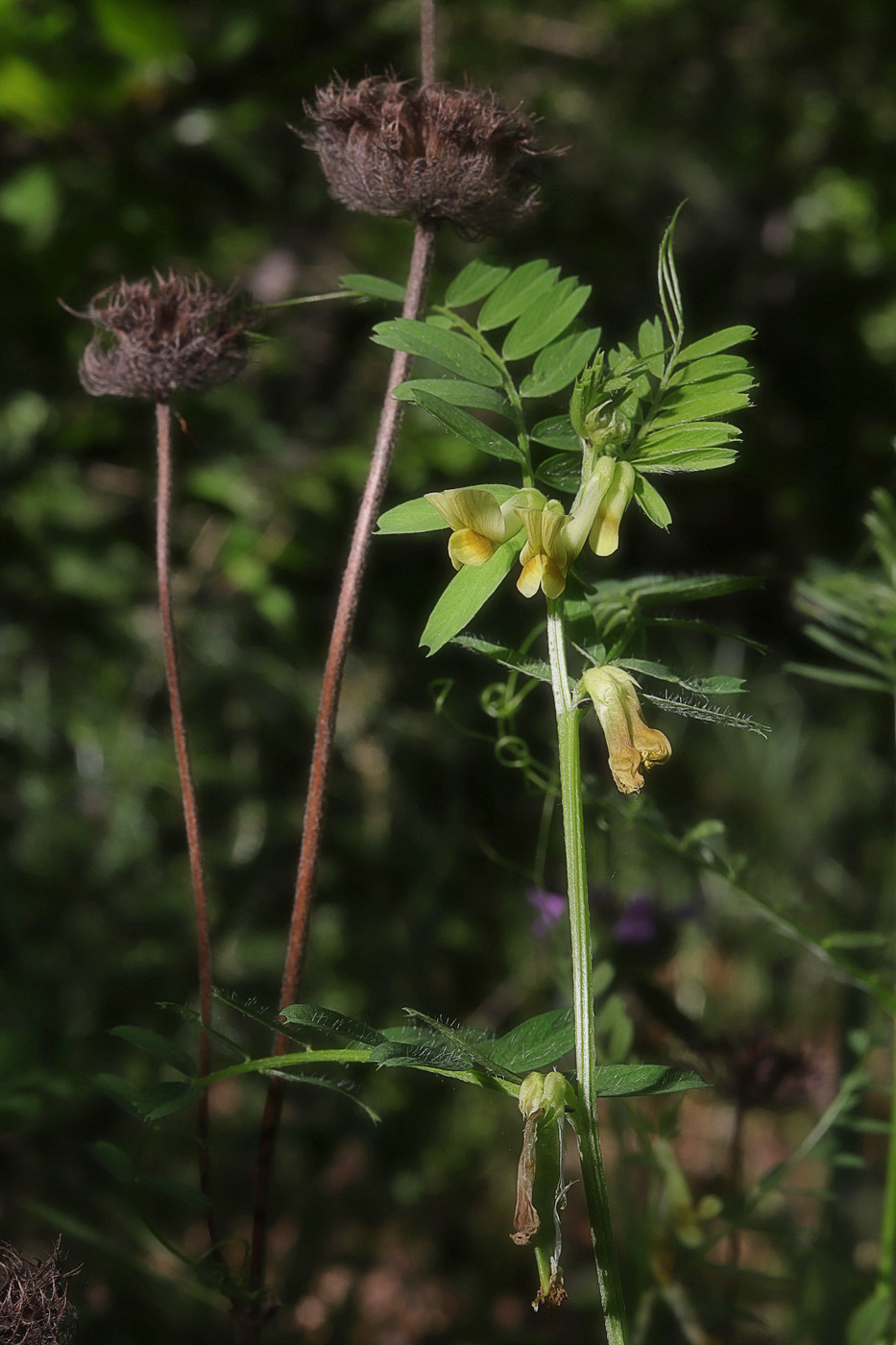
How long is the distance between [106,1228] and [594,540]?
3.46 ft

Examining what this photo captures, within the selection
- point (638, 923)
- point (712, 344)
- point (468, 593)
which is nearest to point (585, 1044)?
point (468, 593)

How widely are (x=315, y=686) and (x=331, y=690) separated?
4.11ft

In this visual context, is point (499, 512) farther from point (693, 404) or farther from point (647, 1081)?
point (647, 1081)

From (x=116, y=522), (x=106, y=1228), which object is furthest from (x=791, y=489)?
(x=106, y=1228)

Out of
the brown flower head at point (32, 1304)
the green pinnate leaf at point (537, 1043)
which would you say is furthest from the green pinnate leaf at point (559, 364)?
the brown flower head at point (32, 1304)

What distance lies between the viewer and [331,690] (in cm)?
50

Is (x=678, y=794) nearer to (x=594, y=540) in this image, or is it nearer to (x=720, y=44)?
(x=720, y=44)

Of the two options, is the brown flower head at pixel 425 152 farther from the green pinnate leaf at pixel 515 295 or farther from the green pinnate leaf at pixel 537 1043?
the green pinnate leaf at pixel 537 1043

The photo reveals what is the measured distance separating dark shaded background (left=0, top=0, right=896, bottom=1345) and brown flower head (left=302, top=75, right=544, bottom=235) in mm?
518

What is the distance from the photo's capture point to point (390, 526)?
0.47 meters

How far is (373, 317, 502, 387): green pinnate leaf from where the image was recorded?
0.47m

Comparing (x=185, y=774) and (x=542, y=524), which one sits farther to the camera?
(x=185, y=774)

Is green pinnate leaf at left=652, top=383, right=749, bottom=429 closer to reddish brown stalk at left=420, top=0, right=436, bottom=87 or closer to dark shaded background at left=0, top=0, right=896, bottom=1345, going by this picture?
reddish brown stalk at left=420, top=0, right=436, bottom=87

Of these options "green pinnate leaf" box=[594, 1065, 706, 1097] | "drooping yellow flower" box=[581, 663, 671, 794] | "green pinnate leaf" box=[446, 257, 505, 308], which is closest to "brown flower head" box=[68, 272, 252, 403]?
"green pinnate leaf" box=[446, 257, 505, 308]
